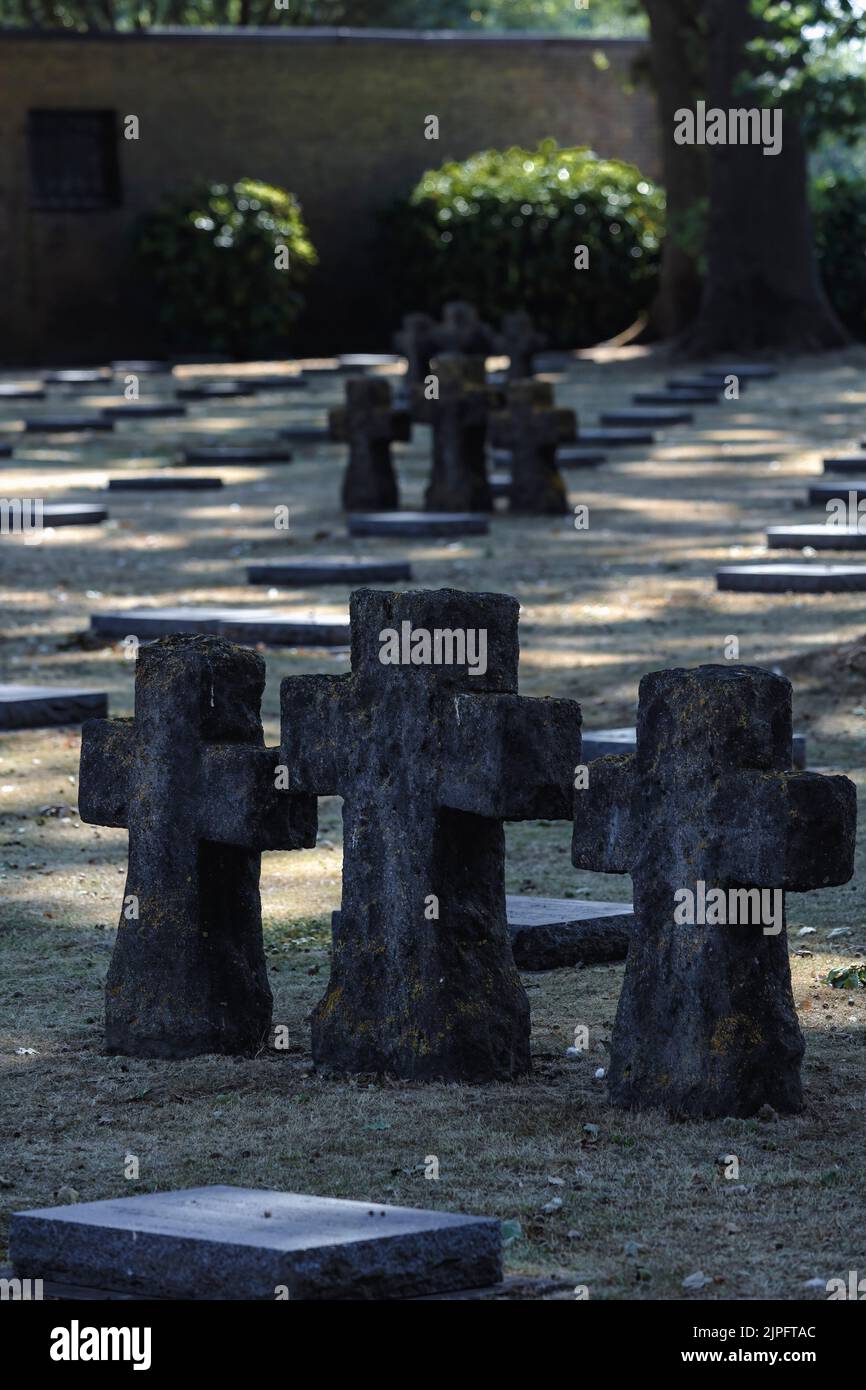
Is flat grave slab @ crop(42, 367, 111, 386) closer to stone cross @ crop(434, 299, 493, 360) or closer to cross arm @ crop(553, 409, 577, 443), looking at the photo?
stone cross @ crop(434, 299, 493, 360)

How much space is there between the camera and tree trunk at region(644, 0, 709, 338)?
27.7 metres

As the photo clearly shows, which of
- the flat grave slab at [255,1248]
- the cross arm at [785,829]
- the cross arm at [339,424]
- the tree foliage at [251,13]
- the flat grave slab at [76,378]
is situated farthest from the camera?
the tree foliage at [251,13]

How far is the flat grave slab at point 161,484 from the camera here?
61.9 feet

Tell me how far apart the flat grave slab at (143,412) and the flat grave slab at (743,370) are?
222 inches

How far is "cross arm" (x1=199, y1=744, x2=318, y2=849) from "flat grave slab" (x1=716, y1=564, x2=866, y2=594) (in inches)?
301

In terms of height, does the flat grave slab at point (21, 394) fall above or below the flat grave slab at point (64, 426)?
above

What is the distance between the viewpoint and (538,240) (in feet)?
104

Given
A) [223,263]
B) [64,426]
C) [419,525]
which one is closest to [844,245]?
[223,263]

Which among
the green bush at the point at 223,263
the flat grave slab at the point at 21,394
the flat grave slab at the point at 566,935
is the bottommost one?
the flat grave slab at the point at 566,935

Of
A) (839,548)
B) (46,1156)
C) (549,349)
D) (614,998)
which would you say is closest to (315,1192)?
(46,1156)

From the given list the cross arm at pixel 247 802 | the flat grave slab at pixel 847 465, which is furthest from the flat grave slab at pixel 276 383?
the cross arm at pixel 247 802

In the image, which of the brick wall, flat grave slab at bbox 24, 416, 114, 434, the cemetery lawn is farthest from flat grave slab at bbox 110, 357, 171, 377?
the cemetery lawn

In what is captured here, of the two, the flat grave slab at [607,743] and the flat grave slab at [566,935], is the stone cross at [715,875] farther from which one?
the flat grave slab at [607,743]

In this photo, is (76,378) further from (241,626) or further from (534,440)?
(241,626)
